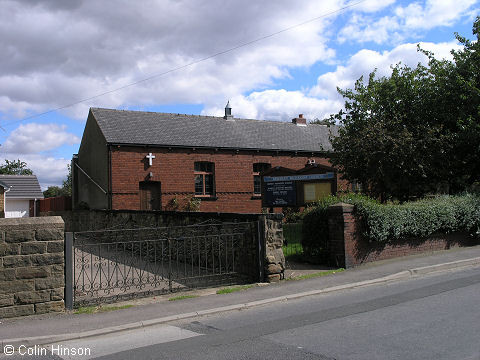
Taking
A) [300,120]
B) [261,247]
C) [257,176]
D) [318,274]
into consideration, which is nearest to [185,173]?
[257,176]

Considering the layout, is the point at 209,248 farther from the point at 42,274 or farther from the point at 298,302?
the point at 42,274

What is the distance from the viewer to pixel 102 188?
25109 millimetres

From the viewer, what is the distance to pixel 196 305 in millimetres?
7988

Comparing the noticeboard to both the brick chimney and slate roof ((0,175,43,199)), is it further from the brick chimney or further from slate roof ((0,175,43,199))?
slate roof ((0,175,43,199))

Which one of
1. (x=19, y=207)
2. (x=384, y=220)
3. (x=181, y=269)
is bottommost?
(x=181, y=269)

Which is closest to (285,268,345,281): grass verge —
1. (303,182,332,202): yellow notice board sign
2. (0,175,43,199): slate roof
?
(303,182,332,202): yellow notice board sign

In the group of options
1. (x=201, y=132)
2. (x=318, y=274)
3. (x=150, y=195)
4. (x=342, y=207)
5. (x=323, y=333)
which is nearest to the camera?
(x=323, y=333)

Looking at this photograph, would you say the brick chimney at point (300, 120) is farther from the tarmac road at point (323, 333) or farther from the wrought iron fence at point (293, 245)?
the tarmac road at point (323, 333)

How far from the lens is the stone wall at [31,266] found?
734cm

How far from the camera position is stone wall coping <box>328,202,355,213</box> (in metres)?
11.2

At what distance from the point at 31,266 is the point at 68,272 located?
62cm

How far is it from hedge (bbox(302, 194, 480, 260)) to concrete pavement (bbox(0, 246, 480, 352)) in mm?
968

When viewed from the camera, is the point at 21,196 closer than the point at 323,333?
No

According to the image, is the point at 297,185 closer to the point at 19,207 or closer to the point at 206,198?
the point at 206,198
